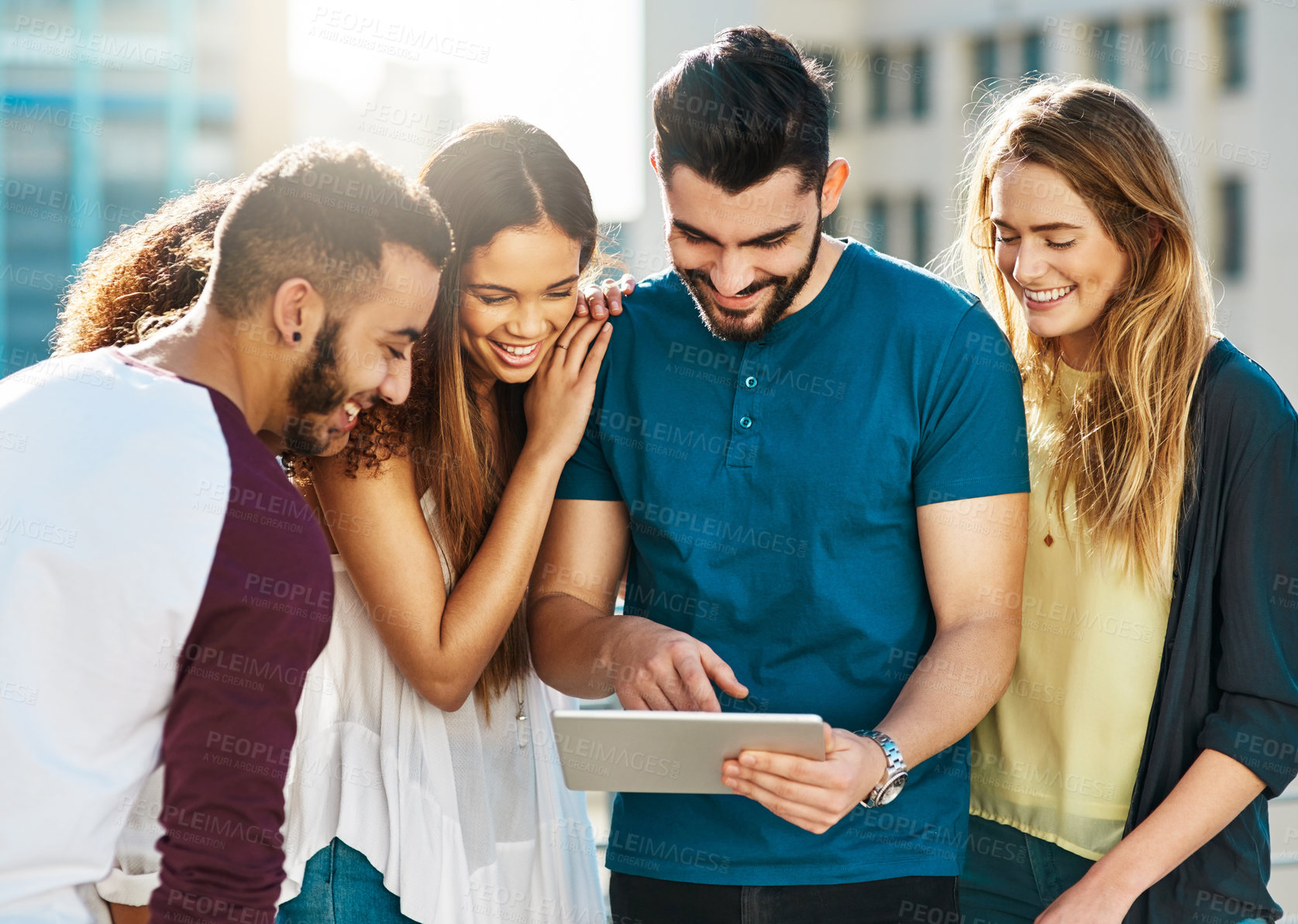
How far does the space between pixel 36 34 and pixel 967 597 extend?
64385 mm

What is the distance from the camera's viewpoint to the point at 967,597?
2.05m

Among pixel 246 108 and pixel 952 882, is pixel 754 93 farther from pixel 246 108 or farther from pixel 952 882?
pixel 246 108

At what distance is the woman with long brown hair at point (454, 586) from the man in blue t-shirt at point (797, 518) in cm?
13

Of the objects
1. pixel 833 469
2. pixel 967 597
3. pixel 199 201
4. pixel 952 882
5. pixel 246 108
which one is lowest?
pixel 952 882

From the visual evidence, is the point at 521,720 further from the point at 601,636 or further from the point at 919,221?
the point at 919,221

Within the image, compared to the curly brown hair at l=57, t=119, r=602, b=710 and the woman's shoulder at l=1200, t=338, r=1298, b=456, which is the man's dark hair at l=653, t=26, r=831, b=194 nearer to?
the curly brown hair at l=57, t=119, r=602, b=710

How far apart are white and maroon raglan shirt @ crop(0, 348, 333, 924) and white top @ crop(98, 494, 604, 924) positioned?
51cm

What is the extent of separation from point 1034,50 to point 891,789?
2066 cm

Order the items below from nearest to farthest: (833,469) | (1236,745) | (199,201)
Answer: (1236,745) < (833,469) < (199,201)

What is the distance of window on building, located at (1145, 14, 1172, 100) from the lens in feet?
62.5

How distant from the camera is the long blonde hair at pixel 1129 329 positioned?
2.06 m

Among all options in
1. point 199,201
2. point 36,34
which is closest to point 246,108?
point 36,34

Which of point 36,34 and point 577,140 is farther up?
point 36,34

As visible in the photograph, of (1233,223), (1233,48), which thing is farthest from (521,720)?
(1233,48)
